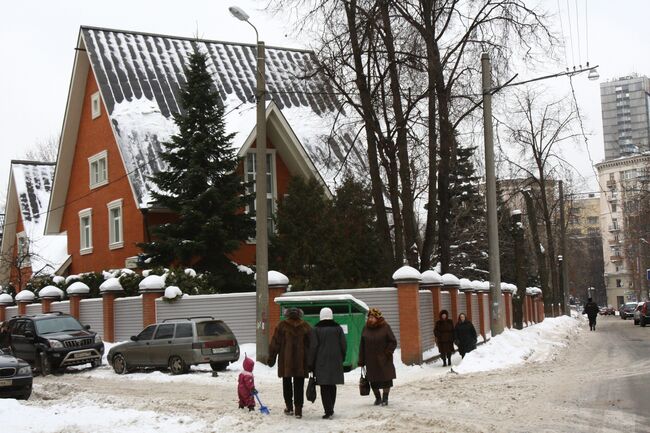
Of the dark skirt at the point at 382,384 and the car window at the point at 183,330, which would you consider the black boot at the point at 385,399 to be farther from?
the car window at the point at 183,330

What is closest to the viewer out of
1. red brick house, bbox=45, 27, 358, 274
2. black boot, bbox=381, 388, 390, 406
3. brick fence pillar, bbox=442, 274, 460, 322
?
black boot, bbox=381, 388, 390, 406

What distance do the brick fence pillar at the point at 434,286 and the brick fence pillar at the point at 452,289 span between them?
7.11 ft

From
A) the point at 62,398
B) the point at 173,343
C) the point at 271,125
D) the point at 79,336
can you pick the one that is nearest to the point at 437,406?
the point at 62,398

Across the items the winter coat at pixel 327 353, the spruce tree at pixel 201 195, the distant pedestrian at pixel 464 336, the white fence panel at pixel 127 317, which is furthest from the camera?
the spruce tree at pixel 201 195

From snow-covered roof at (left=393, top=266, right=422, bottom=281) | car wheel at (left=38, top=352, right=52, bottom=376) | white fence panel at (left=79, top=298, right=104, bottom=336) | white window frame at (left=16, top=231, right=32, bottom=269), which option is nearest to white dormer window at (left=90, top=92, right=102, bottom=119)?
white window frame at (left=16, top=231, right=32, bottom=269)

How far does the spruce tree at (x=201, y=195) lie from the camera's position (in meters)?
29.3

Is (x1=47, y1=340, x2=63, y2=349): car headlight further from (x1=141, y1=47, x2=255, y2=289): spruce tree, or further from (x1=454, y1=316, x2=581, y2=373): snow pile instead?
(x1=454, y1=316, x2=581, y2=373): snow pile

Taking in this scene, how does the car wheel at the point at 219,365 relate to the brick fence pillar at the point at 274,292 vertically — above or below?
below

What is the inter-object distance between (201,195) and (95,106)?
13.3 m

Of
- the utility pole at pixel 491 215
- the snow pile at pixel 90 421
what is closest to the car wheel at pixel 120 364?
the snow pile at pixel 90 421

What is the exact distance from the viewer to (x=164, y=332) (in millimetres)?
21016

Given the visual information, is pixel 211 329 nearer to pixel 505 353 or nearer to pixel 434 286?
pixel 434 286

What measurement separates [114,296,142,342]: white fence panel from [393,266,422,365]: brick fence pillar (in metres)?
9.71

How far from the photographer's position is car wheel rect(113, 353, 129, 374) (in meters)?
21.6
